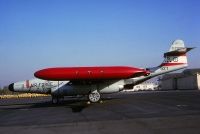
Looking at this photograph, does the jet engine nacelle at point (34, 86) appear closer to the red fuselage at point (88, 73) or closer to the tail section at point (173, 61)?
the red fuselage at point (88, 73)

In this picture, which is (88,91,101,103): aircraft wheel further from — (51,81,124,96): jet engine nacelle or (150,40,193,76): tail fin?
(150,40,193,76): tail fin

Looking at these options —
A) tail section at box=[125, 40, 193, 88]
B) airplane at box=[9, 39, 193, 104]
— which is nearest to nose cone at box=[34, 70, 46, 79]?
airplane at box=[9, 39, 193, 104]

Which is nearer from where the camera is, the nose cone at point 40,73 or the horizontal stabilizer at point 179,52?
the nose cone at point 40,73

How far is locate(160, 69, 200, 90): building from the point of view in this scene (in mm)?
80506

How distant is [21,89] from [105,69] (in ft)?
32.6

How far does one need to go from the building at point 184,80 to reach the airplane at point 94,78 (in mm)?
49939

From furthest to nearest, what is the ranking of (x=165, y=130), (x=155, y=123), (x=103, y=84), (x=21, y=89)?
(x=21, y=89) < (x=103, y=84) < (x=155, y=123) < (x=165, y=130)

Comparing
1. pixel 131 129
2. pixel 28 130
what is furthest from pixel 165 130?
pixel 28 130

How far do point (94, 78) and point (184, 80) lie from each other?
68.6 meters

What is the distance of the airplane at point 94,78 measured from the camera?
24.9 meters

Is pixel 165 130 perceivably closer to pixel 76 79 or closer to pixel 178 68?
pixel 76 79

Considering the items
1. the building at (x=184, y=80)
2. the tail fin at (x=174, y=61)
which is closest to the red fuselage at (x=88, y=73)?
the tail fin at (x=174, y=61)

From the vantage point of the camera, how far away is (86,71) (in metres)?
25.2

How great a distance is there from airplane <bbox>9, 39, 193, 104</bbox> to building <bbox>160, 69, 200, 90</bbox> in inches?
1966
